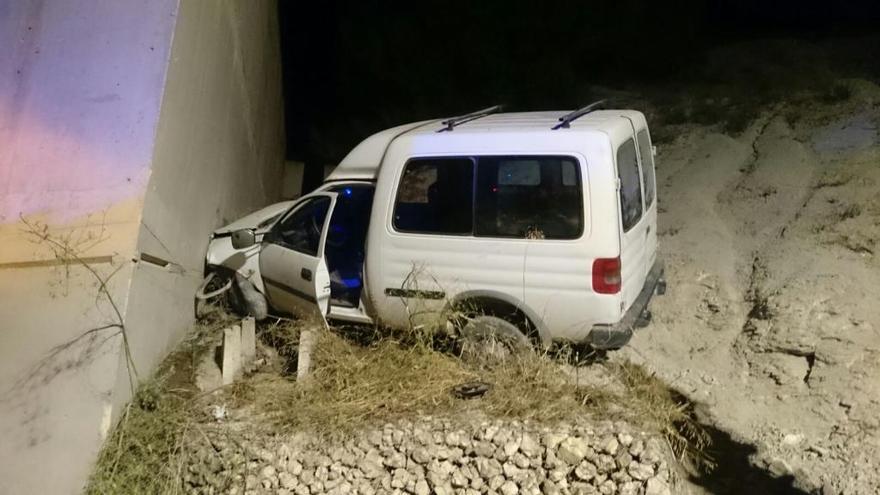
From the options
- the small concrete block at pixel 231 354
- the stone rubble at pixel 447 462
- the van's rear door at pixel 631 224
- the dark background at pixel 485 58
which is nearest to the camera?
the stone rubble at pixel 447 462

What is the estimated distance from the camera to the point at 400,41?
9.48 meters

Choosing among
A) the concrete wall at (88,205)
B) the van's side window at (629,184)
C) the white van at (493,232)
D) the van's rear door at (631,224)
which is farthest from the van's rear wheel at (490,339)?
the concrete wall at (88,205)

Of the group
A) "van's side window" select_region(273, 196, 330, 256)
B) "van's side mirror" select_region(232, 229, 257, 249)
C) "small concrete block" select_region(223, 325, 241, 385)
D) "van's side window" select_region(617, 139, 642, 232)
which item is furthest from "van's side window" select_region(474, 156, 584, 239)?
"small concrete block" select_region(223, 325, 241, 385)

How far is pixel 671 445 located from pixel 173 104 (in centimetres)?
404

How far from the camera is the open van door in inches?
204

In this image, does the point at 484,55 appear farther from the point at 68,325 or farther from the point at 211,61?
the point at 68,325

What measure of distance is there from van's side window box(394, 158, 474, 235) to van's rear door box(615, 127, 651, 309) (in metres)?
0.95

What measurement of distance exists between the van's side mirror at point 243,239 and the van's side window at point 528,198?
5.95 feet

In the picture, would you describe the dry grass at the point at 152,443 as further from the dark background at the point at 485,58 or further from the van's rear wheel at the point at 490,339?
the dark background at the point at 485,58

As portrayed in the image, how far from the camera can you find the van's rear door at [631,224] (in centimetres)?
445

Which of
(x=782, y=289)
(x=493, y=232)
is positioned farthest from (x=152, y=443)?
(x=782, y=289)

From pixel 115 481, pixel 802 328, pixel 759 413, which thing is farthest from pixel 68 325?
pixel 802 328

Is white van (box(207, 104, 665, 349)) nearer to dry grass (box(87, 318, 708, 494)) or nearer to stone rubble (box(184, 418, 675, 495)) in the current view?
dry grass (box(87, 318, 708, 494))

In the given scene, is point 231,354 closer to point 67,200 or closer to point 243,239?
point 243,239
